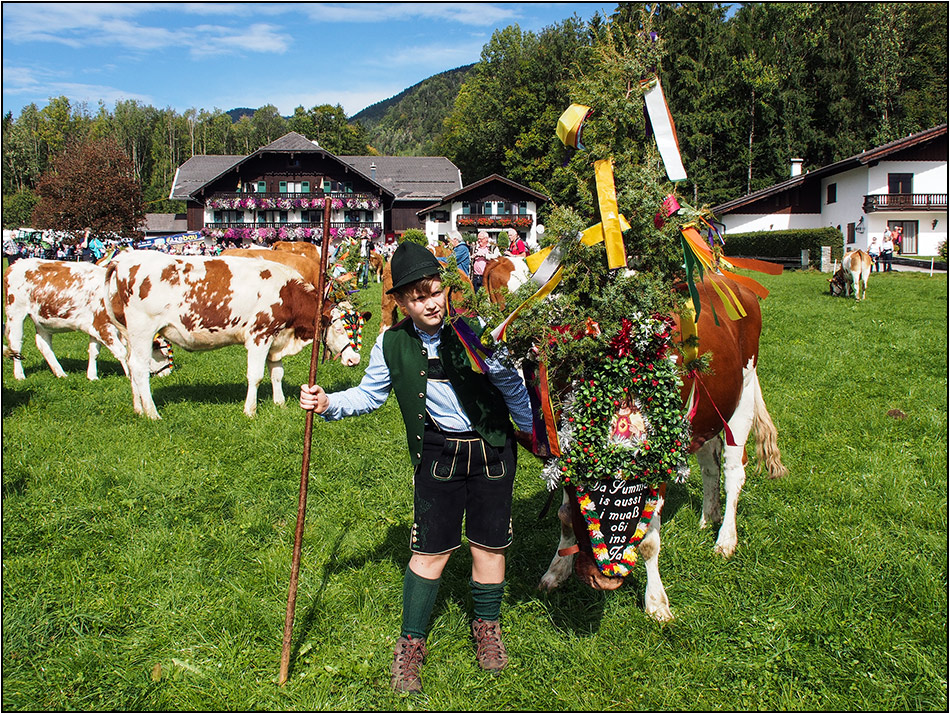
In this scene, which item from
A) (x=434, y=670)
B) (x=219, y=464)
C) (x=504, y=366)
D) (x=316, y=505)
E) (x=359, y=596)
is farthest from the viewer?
(x=219, y=464)

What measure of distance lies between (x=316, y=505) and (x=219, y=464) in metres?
1.43

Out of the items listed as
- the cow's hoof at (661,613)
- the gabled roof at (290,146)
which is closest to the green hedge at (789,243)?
the cow's hoof at (661,613)

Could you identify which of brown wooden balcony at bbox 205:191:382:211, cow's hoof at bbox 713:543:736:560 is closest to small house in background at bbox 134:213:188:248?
brown wooden balcony at bbox 205:191:382:211

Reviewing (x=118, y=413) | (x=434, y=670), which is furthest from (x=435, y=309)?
(x=118, y=413)

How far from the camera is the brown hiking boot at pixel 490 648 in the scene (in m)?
3.62

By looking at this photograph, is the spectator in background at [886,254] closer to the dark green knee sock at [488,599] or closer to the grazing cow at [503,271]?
the grazing cow at [503,271]

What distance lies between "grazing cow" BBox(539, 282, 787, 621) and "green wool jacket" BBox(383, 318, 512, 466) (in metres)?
0.72

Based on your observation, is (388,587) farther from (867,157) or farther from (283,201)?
(283,201)

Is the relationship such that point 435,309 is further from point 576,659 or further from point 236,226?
point 236,226

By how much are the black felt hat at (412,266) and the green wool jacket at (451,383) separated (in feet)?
0.99

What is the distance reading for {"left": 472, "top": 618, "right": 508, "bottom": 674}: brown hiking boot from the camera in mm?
3623

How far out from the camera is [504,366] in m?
3.21

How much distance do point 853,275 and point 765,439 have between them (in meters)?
15.0

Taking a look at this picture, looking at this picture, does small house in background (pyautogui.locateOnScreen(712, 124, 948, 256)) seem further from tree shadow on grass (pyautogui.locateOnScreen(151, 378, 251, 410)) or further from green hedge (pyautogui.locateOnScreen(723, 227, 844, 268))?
tree shadow on grass (pyautogui.locateOnScreen(151, 378, 251, 410))
